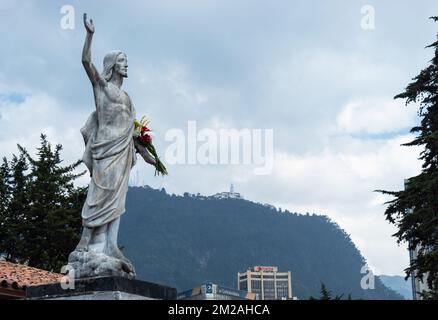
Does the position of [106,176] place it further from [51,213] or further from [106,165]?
[51,213]

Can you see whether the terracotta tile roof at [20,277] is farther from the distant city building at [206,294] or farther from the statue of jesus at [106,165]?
the statue of jesus at [106,165]

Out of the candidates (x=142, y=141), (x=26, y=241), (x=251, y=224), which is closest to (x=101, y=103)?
(x=142, y=141)

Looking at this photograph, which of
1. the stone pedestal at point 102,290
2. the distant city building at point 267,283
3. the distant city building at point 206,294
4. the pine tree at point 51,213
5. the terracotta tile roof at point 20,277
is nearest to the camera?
the stone pedestal at point 102,290

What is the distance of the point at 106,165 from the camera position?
827 centimetres

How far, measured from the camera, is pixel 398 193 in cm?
2184

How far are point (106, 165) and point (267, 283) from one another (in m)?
127

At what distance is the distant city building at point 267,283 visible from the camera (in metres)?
133

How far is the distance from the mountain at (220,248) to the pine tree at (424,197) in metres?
128

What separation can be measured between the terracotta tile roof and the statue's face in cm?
684

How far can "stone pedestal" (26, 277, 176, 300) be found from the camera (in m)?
7.39

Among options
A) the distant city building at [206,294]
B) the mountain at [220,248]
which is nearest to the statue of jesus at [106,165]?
the distant city building at [206,294]
